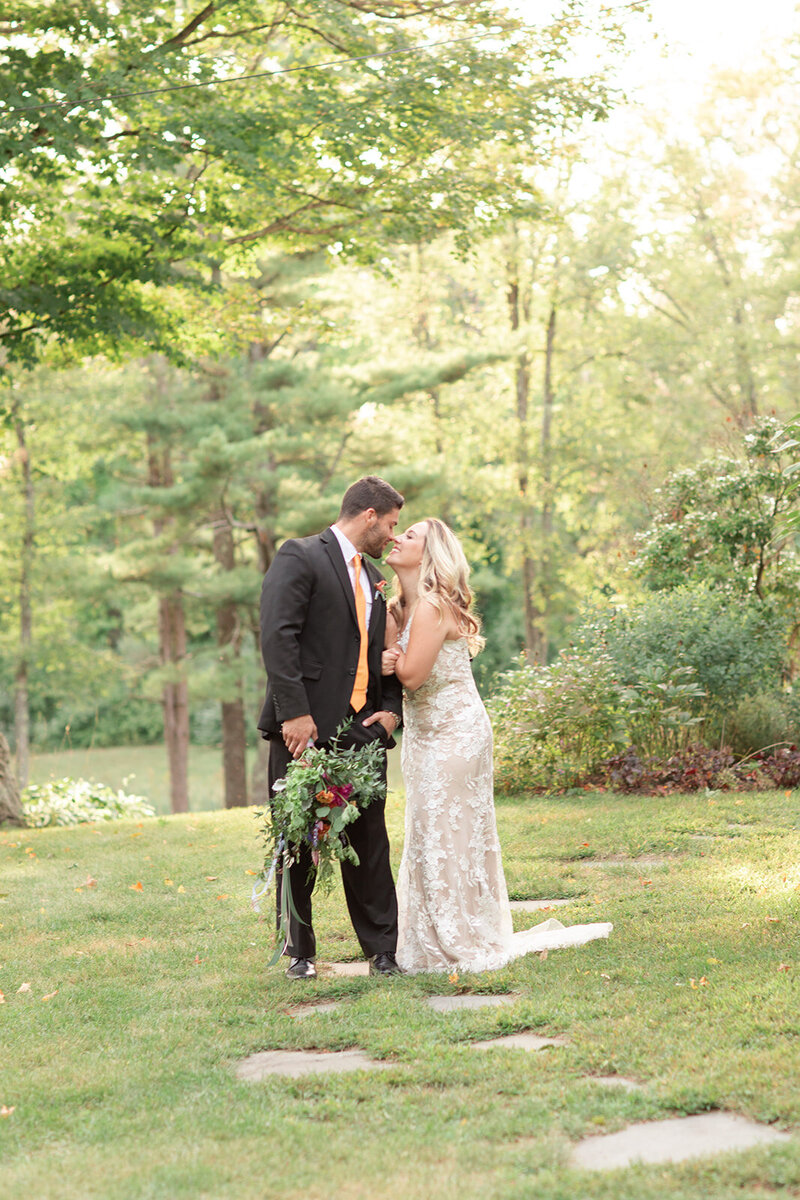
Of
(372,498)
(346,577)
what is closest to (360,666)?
(346,577)

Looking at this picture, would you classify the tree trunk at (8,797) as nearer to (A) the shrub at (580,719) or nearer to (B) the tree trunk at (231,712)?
(A) the shrub at (580,719)

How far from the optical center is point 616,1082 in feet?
10.8

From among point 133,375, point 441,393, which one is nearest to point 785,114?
point 441,393

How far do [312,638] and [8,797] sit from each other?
687 cm

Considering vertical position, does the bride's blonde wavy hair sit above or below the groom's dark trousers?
above

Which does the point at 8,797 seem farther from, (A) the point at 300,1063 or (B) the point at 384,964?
(A) the point at 300,1063

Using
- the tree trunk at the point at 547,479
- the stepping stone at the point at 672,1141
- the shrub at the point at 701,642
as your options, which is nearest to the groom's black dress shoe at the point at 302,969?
the stepping stone at the point at 672,1141

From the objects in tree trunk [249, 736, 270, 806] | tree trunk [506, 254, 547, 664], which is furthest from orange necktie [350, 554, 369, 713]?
tree trunk [506, 254, 547, 664]

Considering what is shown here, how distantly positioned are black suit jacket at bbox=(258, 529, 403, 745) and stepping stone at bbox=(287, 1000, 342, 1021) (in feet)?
3.35

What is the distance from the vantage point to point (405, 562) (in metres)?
Result: 4.91

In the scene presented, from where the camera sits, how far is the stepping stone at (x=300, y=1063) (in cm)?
362

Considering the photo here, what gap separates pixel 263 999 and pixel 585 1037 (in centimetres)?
140

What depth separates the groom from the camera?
4.62 m

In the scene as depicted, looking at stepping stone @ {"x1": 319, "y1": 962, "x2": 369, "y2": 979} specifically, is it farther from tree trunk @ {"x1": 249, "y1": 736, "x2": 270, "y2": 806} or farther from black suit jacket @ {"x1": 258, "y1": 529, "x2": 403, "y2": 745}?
tree trunk @ {"x1": 249, "y1": 736, "x2": 270, "y2": 806}
